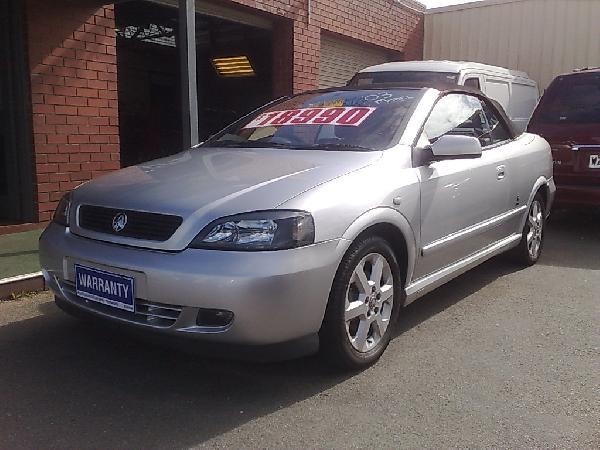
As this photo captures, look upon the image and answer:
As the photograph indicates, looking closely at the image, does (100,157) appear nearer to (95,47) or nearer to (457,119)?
(95,47)

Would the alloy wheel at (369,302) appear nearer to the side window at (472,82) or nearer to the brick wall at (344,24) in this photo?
the side window at (472,82)

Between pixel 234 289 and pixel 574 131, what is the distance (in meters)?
5.13

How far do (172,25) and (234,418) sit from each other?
351 inches

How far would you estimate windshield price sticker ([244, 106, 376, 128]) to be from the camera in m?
3.79

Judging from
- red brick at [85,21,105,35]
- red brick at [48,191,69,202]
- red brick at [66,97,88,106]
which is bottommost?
red brick at [48,191,69,202]

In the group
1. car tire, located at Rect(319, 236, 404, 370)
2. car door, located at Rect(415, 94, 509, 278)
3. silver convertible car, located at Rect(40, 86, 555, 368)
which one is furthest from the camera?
car door, located at Rect(415, 94, 509, 278)

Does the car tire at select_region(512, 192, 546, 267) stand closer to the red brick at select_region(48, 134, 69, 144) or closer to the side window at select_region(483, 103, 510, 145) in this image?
the side window at select_region(483, 103, 510, 145)

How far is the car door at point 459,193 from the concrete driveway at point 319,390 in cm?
49

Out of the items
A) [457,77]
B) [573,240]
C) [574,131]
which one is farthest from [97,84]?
[573,240]

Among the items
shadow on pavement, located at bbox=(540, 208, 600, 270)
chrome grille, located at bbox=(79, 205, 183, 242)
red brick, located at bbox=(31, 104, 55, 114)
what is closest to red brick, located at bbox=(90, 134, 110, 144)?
red brick, located at bbox=(31, 104, 55, 114)

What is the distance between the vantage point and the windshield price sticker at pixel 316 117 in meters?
3.79

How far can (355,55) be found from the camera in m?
11.2

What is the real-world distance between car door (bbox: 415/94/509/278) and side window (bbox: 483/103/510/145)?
0.05m

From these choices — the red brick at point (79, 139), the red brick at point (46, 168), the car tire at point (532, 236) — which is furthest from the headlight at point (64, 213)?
the car tire at point (532, 236)
